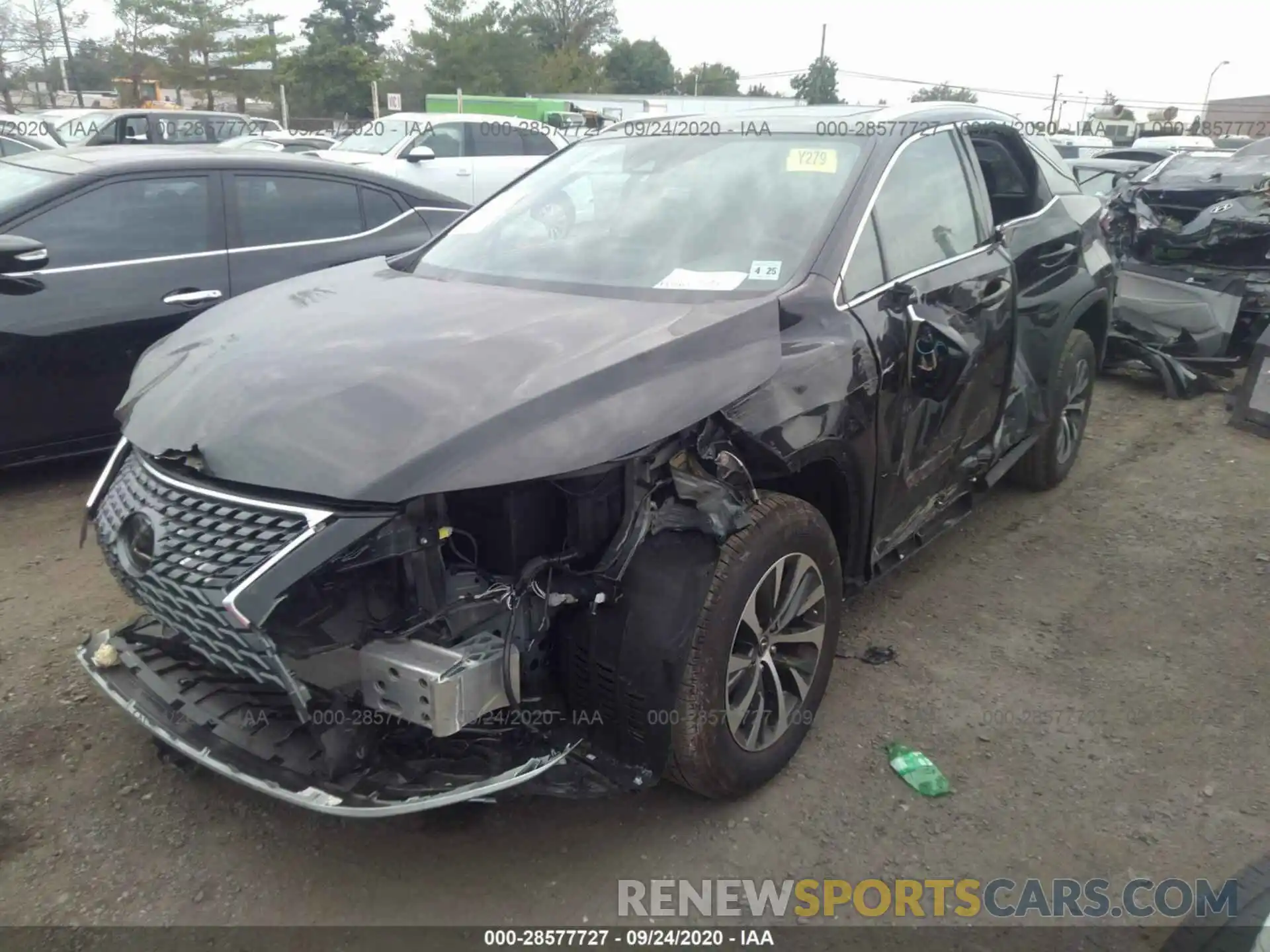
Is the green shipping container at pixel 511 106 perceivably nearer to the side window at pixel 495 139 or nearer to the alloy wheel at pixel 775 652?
the side window at pixel 495 139

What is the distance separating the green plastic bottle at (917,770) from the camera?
2.82m

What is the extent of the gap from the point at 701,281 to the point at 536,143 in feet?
36.7

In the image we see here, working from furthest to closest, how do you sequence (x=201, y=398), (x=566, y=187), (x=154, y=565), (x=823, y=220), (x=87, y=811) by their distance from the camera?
(x=566, y=187) < (x=823, y=220) < (x=87, y=811) < (x=201, y=398) < (x=154, y=565)

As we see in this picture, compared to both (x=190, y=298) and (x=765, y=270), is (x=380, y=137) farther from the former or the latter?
(x=765, y=270)

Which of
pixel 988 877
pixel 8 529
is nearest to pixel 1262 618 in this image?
pixel 988 877

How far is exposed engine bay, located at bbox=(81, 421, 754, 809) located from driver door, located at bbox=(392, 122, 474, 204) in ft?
31.4

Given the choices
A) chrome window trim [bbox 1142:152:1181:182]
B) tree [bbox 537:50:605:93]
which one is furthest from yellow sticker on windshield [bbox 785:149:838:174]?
tree [bbox 537:50:605:93]

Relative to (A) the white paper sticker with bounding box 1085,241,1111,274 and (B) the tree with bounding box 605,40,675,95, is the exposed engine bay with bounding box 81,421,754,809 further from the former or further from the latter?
(B) the tree with bounding box 605,40,675,95

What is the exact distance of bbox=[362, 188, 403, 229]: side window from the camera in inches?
220

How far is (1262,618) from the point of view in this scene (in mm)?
3838

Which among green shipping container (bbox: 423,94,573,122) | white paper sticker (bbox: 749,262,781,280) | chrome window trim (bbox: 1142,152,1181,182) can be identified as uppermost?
green shipping container (bbox: 423,94,573,122)

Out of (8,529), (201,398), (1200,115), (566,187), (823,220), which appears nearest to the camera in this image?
(201,398)

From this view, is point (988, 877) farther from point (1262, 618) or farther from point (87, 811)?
point (87, 811)

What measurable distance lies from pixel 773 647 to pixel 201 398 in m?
1.66
